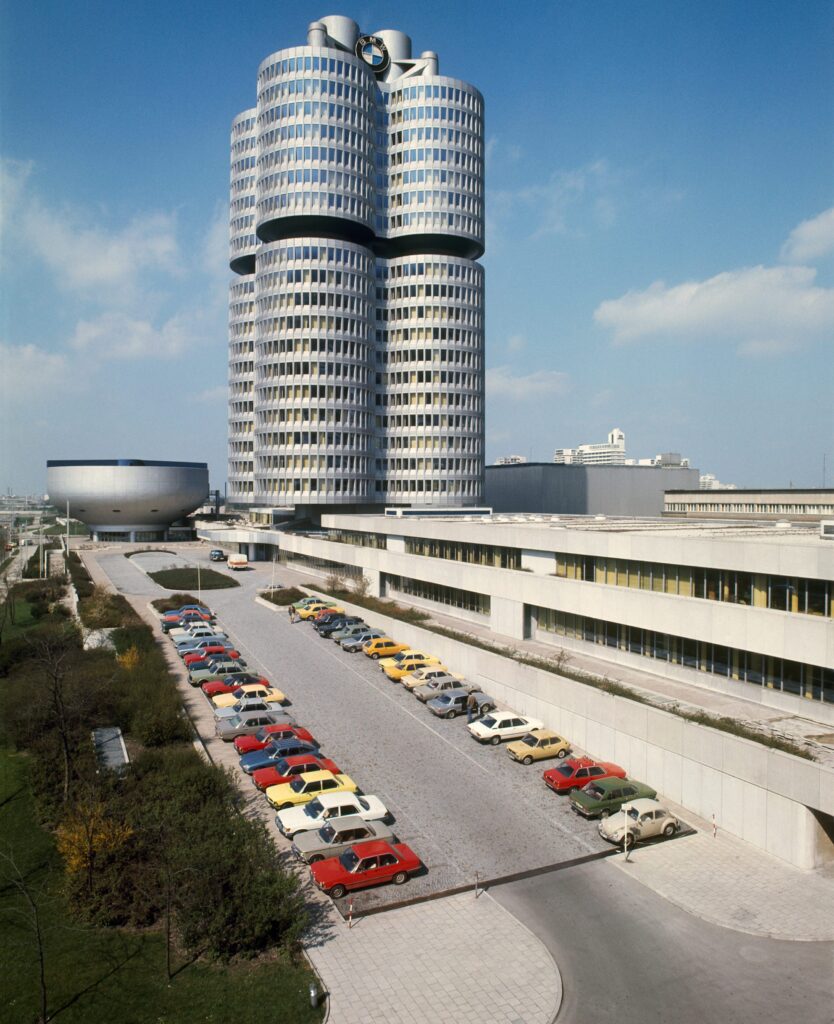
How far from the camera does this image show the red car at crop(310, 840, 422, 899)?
75.2ft

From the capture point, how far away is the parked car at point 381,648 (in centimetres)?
5109

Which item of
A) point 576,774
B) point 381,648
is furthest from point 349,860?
point 381,648

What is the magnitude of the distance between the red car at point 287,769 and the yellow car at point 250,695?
8.99 m

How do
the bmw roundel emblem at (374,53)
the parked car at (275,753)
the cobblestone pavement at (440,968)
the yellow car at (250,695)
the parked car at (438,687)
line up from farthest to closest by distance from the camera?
the bmw roundel emblem at (374,53), the parked car at (438,687), the yellow car at (250,695), the parked car at (275,753), the cobblestone pavement at (440,968)

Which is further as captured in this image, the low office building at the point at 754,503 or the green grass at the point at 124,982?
the low office building at the point at 754,503

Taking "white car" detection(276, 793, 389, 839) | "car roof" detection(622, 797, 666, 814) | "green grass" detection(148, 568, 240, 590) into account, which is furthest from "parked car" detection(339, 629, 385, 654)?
"green grass" detection(148, 568, 240, 590)

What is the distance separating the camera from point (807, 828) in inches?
993

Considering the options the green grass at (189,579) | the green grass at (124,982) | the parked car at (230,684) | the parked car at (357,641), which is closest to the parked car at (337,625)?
the parked car at (357,641)

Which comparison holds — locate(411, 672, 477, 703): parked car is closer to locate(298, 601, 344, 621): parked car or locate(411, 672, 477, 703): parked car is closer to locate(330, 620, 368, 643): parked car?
locate(330, 620, 368, 643): parked car

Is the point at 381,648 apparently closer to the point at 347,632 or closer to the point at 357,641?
the point at 357,641

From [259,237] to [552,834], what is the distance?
10928cm

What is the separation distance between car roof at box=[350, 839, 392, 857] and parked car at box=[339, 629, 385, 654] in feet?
93.9

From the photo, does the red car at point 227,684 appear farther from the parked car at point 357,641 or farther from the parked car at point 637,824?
the parked car at point 637,824

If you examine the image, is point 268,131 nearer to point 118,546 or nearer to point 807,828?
point 118,546
